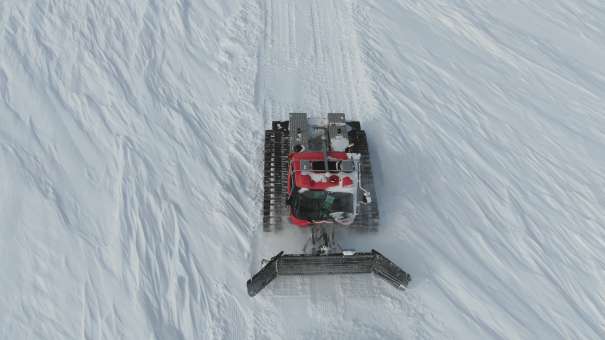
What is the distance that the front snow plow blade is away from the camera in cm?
812

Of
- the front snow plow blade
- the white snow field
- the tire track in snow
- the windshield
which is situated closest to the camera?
the front snow plow blade

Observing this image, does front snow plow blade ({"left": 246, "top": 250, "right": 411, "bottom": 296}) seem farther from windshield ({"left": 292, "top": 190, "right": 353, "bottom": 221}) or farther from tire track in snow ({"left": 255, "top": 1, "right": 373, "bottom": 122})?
tire track in snow ({"left": 255, "top": 1, "right": 373, "bottom": 122})

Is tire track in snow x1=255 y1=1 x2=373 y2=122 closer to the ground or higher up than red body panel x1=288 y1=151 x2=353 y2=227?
higher up

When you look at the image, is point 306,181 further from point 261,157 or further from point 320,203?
point 261,157

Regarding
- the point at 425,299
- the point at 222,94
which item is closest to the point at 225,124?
the point at 222,94

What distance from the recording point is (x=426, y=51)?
13.6 m

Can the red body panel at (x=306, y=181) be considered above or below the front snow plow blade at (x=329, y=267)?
above

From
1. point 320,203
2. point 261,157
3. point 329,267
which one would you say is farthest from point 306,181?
point 261,157

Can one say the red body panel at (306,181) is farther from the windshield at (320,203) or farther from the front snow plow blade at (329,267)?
the front snow plow blade at (329,267)

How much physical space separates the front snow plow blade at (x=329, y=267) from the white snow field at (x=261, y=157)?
355 millimetres

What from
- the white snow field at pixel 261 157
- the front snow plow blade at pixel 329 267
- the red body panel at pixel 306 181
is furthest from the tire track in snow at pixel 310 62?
the front snow plow blade at pixel 329 267

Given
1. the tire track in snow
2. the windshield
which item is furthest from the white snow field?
the windshield

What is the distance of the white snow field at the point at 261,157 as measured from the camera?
8305 millimetres

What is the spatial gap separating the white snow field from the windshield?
77cm
